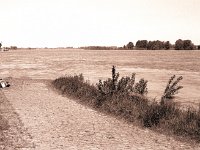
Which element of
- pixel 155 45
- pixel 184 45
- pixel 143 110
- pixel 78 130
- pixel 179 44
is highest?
pixel 179 44

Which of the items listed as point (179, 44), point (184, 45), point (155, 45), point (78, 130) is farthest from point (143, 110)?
point (155, 45)

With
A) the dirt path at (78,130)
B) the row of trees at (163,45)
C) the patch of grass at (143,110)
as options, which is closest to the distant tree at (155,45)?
the row of trees at (163,45)

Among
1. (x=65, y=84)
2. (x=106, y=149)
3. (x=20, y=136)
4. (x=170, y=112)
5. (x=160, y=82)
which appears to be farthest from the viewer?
(x=160, y=82)

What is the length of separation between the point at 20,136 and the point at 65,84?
10.5m

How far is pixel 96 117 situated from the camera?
1283 cm

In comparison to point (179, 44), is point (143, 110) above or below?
below

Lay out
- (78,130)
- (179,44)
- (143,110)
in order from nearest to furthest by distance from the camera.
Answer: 1. (78,130)
2. (143,110)
3. (179,44)

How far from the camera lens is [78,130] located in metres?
10.9

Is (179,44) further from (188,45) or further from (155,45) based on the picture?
(155,45)

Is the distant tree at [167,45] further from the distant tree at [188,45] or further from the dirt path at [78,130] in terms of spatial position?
the dirt path at [78,130]

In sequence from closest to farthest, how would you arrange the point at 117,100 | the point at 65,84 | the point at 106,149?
the point at 106,149, the point at 117,100, the point at 65,84

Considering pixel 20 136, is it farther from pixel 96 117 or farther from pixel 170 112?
pixel 170 112

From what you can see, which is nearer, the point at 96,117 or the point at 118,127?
the point at 118,127

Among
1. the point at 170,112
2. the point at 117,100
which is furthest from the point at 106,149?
the point at 117,100
